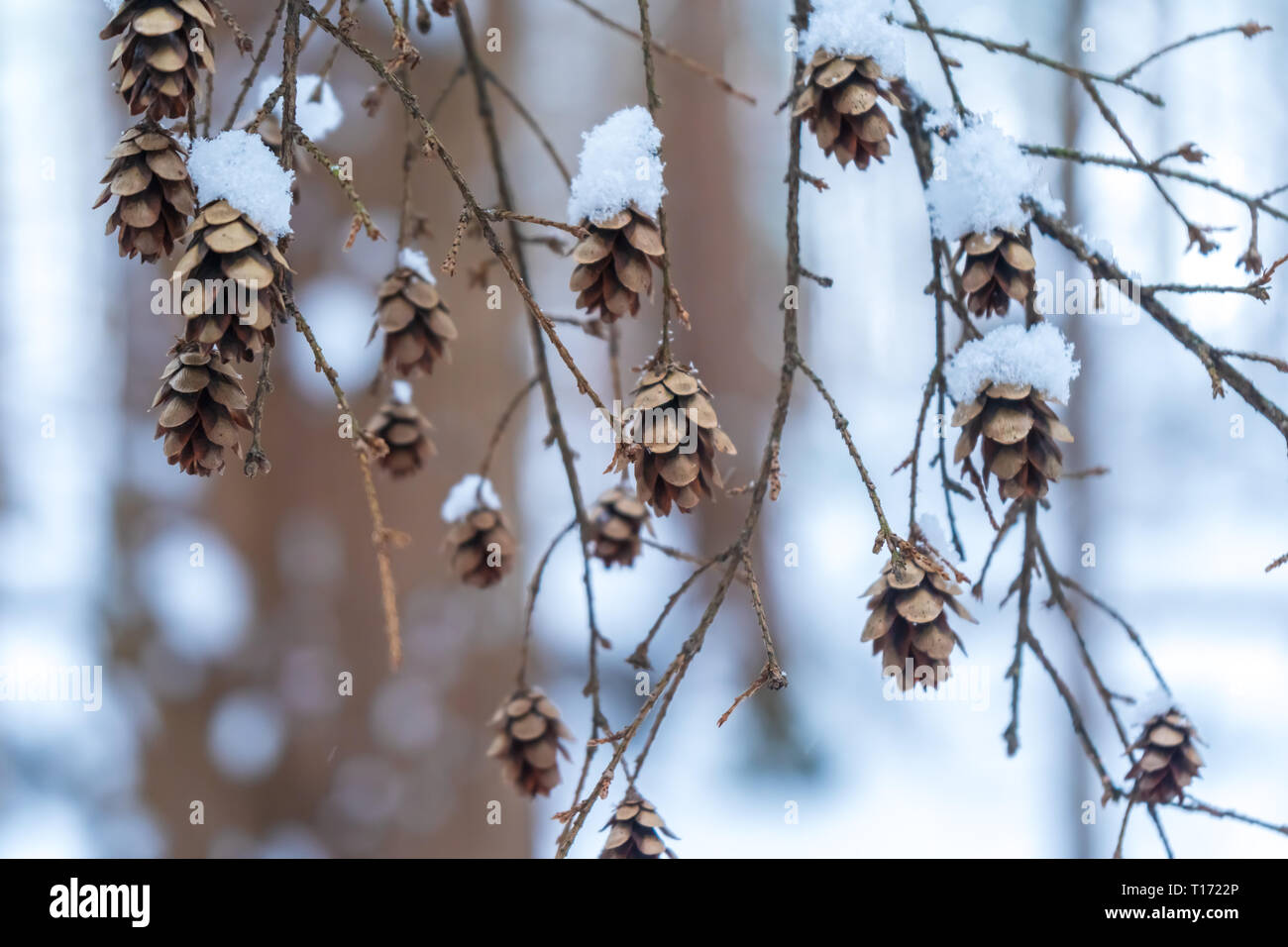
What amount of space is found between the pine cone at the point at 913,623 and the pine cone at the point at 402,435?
451 millimetres

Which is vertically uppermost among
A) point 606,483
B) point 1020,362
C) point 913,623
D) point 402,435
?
point 606,483

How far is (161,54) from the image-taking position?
0.43 m

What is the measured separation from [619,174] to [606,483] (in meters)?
2.92

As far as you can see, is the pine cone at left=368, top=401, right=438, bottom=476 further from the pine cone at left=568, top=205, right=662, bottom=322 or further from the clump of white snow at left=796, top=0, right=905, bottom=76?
the clump of white snow at left=796, top=0, right=905, bottom=76

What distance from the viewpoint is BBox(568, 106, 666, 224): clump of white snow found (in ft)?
1.62

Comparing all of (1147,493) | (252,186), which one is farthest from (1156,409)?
(252,186)

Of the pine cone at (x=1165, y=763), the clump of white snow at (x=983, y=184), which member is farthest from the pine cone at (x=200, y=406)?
the pine cone at (x=1165, y=763)

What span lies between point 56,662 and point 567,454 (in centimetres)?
207

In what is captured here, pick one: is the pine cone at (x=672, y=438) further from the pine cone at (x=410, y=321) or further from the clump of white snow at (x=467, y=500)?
the clump of white snow at (x=467, y=500)

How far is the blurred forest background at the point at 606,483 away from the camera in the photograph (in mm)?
1637

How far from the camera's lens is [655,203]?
1.62ft

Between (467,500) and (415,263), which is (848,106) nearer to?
(415,263)

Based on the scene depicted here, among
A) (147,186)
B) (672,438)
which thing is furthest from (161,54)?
(672,438)
